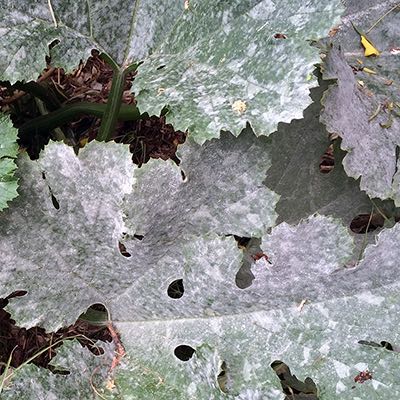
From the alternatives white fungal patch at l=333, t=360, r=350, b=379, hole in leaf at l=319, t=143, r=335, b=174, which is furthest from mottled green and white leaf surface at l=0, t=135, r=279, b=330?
hole in leaf at l=319, t=143, r=335, b=174

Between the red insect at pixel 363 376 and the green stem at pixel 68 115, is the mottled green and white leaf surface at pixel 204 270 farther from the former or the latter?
the green stem at pixel 68 115

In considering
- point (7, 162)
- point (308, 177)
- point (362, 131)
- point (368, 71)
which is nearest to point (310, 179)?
point (308, 177)

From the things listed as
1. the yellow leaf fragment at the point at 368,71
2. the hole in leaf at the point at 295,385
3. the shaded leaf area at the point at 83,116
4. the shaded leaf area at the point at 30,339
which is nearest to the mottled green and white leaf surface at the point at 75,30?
the shaded leaf area at the point at 83,116

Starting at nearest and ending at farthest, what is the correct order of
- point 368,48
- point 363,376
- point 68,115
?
point 363,376 → point 368,48 → point 68,115

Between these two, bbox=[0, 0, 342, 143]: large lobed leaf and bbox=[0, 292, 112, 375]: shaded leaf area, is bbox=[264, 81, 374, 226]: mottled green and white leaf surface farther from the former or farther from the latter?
bbox=[0, 292, 112, 375]: shaded leaf area

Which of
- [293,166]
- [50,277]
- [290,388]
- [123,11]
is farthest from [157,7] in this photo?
[290,388]

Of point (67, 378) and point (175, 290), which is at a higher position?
point (67, 378)

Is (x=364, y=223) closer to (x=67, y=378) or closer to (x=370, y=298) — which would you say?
(x=370, y=298)
